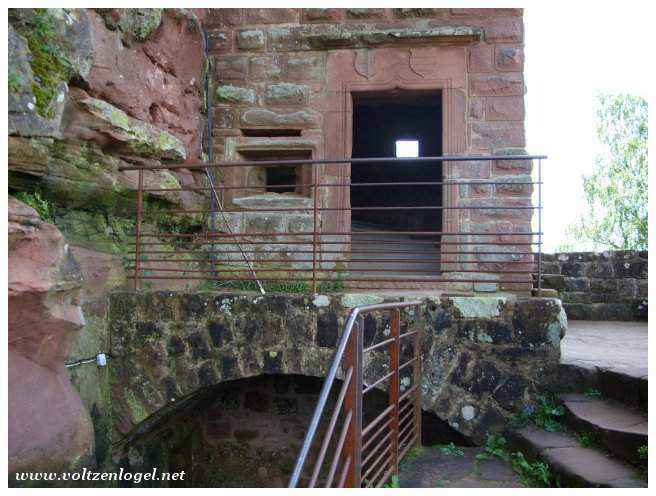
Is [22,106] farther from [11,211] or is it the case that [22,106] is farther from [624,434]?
[624,434]

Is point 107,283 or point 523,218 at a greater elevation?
point 523,218

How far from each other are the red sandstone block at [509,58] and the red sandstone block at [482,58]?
0.17 feet

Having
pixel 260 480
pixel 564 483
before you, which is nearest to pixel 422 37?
pixel 564 483

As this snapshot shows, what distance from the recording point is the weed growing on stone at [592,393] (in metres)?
3.92

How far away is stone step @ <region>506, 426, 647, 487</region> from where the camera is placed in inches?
114

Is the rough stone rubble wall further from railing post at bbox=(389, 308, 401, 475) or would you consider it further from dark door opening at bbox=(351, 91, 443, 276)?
dark door opening at bbox=(351, 91, 443, 276)

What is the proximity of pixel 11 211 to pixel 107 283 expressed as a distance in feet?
4.39

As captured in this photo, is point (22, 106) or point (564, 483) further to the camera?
point (22, 106)

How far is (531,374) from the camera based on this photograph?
13.6 feet

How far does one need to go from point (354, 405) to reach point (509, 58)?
3962 millimetres

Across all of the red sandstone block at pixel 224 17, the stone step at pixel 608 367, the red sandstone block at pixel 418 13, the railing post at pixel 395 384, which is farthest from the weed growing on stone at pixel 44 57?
the stone step at pixel 608 367

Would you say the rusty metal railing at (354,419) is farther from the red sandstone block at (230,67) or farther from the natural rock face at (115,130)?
the red sandstone block at (230,67)

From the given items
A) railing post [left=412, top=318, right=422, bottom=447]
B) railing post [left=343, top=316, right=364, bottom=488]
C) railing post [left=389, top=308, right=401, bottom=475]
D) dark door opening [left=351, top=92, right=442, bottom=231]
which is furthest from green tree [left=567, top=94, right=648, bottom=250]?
railing post [left=343, top=316, right=364, bottom=488]

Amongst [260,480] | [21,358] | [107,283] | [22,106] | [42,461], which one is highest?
[22,106]
